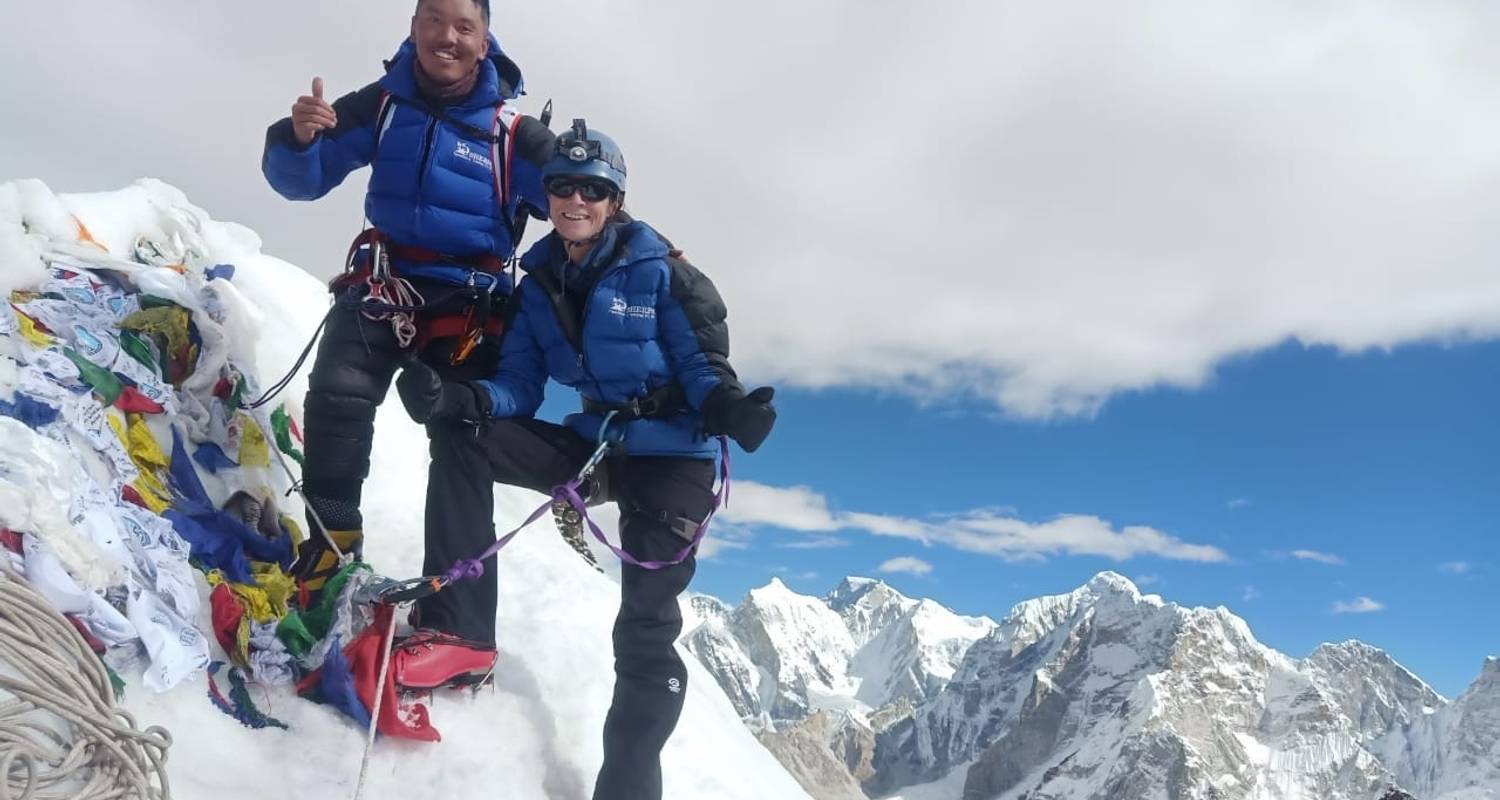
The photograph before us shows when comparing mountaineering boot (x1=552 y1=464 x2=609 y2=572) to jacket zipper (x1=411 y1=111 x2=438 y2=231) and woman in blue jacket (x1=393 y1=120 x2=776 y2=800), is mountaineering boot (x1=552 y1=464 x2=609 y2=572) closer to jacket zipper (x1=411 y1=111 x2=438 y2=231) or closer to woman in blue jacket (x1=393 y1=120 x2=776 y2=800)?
woman in blue jacket (x1=393 y1=120 x2=776 y2=800)

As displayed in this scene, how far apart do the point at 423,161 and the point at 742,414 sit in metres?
2.62

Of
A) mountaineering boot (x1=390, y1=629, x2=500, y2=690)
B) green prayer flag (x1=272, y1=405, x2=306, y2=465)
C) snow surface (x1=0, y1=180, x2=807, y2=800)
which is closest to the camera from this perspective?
snow surface (x1=0, y1=180, x2=807, y2=800)

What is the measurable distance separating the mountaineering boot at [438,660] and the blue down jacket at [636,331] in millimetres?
1352

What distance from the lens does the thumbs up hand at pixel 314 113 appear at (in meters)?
5.80

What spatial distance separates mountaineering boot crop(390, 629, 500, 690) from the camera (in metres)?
5.46

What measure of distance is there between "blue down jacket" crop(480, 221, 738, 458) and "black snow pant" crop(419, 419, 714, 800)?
193mm

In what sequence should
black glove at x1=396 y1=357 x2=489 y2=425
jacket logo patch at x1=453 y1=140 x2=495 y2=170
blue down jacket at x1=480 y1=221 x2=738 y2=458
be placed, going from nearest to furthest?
black glove at x1=396 y1=357 x2=489 y2=425 → blue down jacket at x1=480 y1=221 x2=738 y2=458 → jacket logo patch at x1=453 y1=140 x2=495 y2=170

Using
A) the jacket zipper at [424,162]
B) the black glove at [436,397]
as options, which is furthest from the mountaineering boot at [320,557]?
the jacket zipper at [424,162]

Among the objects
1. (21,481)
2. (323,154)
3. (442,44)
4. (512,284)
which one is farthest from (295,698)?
(442,44)

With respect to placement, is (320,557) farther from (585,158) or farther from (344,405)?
(585,158)

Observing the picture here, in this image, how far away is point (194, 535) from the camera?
599 centimetres

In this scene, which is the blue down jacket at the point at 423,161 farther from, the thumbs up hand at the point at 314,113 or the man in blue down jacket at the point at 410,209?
the thumbs up hand at the point at 314,113

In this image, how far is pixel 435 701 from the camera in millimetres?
5707

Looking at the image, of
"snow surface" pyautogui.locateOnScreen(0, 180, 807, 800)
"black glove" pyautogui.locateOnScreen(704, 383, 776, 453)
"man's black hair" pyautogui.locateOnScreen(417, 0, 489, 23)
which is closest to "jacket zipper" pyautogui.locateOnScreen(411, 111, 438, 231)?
"man's black hair" pyautogui.locateOnScreen(417, 0, 489, 23)
